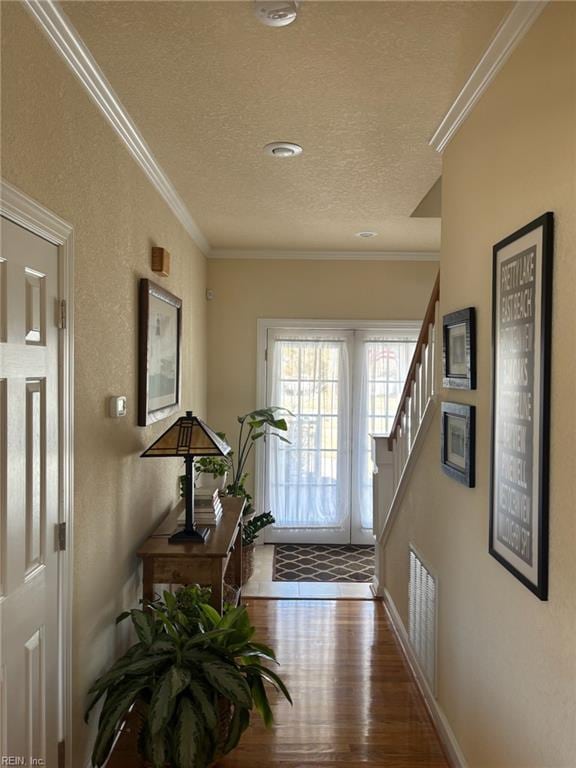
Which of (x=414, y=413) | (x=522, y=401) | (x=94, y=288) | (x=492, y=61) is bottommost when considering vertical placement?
(x=414, y=413)

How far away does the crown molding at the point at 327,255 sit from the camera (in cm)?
549

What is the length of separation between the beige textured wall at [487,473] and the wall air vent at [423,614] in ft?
0.34

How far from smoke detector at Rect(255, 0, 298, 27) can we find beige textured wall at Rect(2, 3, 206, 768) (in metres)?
0.65

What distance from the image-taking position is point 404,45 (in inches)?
77.1

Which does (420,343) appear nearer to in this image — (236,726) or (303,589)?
(236,726)

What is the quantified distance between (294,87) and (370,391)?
145 inches

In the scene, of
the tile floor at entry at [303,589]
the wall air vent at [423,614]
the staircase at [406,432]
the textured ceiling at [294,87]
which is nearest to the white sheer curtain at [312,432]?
the tile floor at entry at [303,589]

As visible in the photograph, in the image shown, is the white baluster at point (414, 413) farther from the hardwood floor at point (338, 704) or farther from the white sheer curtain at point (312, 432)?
the white sheer curtain at point (312, 432)

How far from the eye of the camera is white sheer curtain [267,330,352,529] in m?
5.62

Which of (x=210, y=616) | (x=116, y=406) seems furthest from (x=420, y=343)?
(x=210, y=616)

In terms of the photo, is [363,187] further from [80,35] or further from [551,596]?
[551,596]

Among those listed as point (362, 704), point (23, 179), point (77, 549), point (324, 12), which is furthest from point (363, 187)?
point (362, 704)

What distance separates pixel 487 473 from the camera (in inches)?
81.9

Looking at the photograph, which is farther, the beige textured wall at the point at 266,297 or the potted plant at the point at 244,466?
the beige textured wall at the point at 266,297
